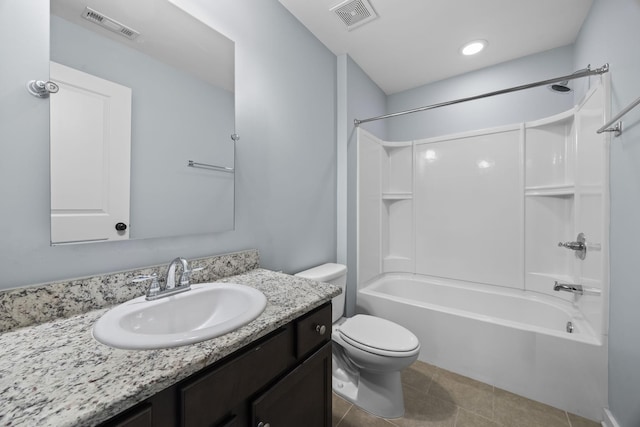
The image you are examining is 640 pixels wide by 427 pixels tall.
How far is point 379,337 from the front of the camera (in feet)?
5.02

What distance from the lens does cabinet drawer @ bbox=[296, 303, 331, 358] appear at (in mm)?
879

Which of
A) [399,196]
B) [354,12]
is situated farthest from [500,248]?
[354,12]

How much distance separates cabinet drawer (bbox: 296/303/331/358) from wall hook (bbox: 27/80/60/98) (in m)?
1.07

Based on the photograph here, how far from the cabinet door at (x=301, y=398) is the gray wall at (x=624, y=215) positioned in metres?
1.37

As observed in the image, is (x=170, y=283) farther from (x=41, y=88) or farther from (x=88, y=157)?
(x=41, y=88)

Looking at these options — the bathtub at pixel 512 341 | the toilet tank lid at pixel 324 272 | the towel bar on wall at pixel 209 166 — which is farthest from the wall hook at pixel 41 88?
the bathtub at pixel 512 341

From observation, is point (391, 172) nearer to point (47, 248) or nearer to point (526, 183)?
point (526, 183)

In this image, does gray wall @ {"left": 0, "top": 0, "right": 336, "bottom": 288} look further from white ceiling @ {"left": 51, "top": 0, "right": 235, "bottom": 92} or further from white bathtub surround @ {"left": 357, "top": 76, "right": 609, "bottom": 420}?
white bathtub surround @ {"left": 357, "top": 76, "right": 609, "bottom": 420}

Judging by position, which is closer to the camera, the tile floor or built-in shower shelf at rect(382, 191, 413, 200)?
the tile floor

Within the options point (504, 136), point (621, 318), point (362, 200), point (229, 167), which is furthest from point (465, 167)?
point (229, 167)

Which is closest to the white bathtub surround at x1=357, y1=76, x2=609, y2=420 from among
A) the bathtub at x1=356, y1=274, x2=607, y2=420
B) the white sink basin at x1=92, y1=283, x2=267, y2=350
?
the bathtub at x1=356, y1=274, x2=607, y2=420

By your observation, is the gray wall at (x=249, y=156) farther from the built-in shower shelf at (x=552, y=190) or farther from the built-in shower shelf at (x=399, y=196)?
the built-in shower shelf at (x=552, y=190)

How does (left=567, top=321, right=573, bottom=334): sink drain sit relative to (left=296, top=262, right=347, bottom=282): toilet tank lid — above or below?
below

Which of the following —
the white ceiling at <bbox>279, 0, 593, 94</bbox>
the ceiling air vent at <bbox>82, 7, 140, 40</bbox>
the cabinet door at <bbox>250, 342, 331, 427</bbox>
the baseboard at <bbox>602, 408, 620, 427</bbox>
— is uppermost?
the white ceiling at <bbox>279, 0, 593, 94</bbox>
